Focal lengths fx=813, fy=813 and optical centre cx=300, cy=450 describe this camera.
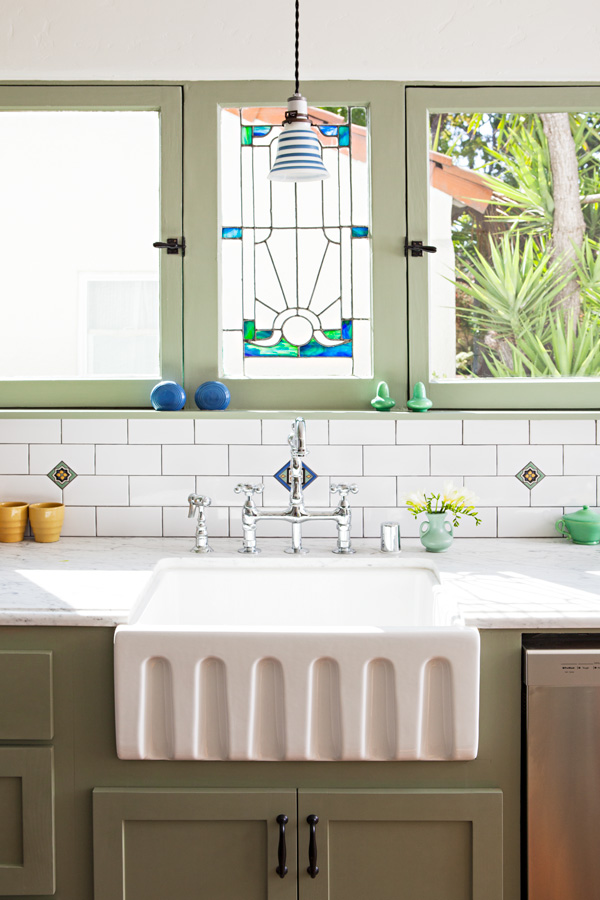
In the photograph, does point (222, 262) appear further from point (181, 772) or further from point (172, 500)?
point (181, 772)

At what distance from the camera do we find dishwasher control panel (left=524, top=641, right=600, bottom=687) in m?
1.77

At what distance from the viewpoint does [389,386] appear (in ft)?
8.66

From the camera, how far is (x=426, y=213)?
2602 millimetres

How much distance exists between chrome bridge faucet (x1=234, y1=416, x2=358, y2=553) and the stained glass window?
0.35 metres

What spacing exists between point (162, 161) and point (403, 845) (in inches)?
81.7

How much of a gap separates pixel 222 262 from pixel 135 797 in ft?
5.33

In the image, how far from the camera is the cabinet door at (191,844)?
70.6 inches

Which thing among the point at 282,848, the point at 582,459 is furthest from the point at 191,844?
the point at 582,459

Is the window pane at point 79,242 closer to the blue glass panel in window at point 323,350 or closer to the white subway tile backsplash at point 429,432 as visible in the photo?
the blue glass panel in window at point 323,350

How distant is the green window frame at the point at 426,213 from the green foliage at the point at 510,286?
0.58 feet

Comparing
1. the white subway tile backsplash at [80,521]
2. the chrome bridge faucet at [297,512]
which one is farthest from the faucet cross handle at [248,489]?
the white subway tile backsplash at [80,521]
